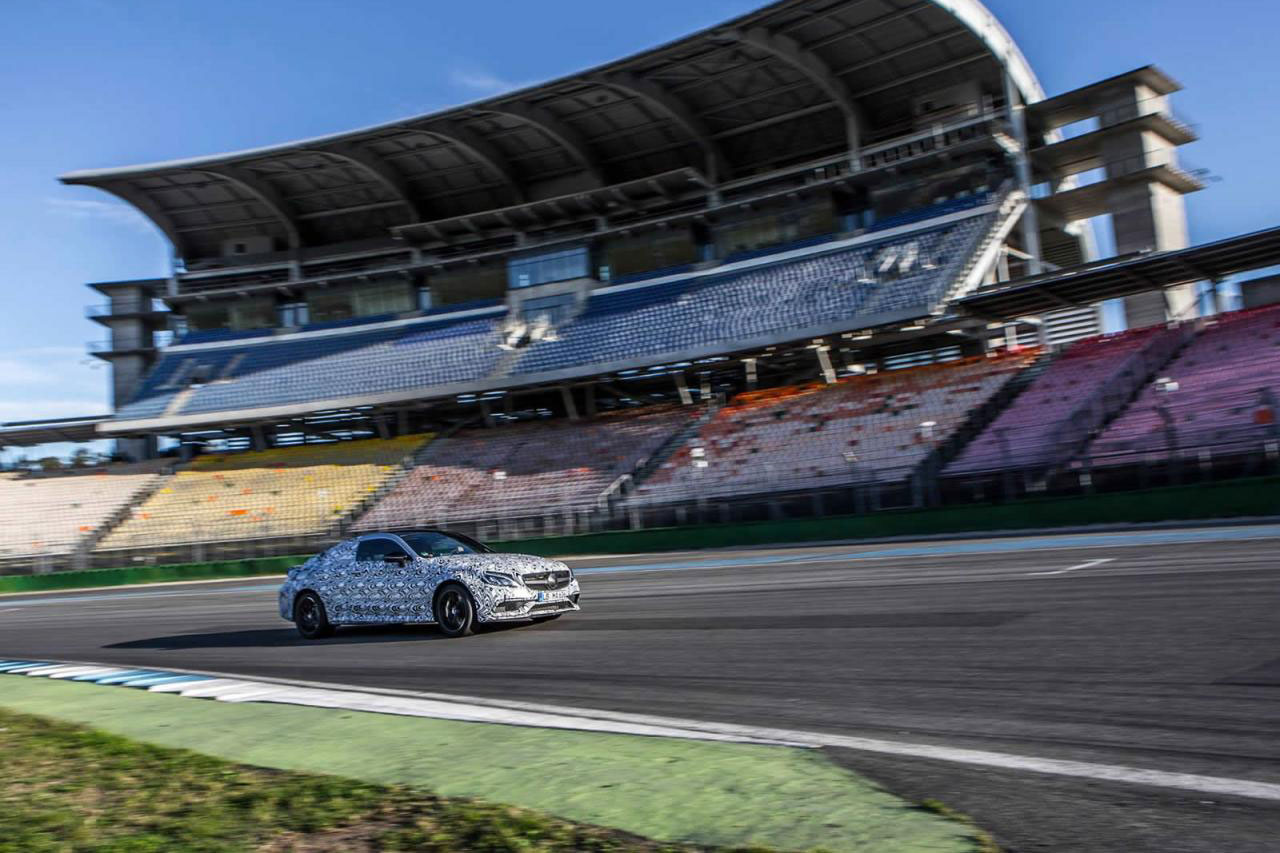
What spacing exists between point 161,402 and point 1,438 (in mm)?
10267

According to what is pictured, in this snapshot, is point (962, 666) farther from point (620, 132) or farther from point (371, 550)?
point (620, 132)

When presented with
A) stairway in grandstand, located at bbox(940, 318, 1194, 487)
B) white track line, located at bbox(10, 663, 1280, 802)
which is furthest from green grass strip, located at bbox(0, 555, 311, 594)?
white track line, located at bbox(10, 663, 1280, 802)

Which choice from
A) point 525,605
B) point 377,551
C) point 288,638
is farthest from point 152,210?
point 525,605

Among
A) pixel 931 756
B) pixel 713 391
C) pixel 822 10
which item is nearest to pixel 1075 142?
pixel 822 10

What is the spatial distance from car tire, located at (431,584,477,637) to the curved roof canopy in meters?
29.3

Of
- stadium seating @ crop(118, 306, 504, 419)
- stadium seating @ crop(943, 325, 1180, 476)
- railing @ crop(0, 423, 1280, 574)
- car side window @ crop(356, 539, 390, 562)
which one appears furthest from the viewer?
stadium seating @ crop(118, 306, 504, 419)

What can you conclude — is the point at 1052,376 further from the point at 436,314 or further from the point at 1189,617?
the point at 436,314

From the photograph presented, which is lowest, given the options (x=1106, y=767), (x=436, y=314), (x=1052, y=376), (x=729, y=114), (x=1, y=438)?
(x=1106, y=767)

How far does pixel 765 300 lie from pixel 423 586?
96.3 ft

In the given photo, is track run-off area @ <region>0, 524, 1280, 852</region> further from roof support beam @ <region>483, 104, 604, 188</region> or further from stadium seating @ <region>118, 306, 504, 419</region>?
roof support beam @ <region>483, 104, 604, 188</region>

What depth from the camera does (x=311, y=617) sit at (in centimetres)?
1361

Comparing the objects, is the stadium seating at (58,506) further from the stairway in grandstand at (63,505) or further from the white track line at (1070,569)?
the white track line at (1070,569)

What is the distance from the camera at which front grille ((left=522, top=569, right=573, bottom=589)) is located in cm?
1209

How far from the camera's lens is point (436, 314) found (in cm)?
5009
